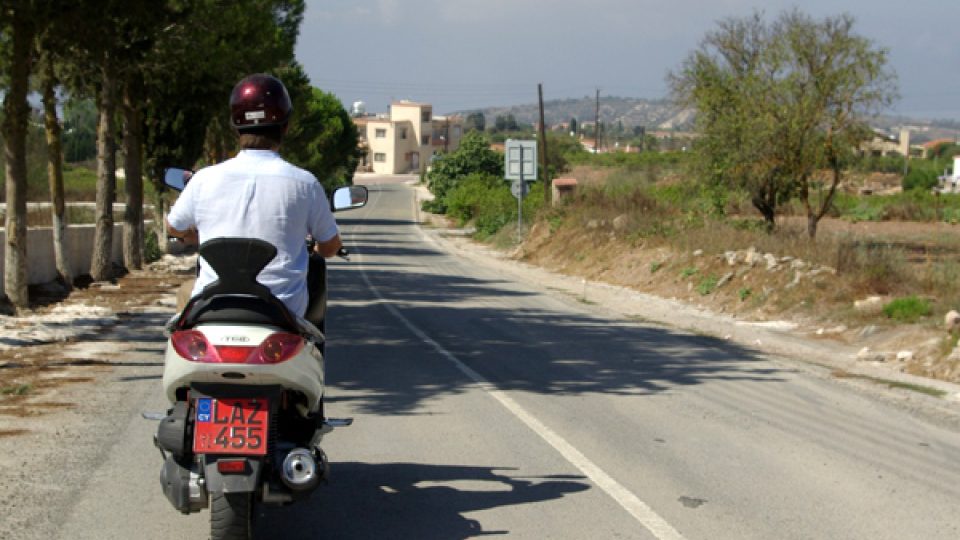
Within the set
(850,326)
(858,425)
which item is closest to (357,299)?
(850,326)

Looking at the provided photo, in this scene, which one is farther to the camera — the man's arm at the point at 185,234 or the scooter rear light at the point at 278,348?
the man's arm at the point at 185,234

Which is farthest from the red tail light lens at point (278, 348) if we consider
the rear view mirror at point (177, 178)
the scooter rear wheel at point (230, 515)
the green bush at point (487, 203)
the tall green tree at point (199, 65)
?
the green bush at point (487, 203)

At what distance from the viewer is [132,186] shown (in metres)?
27.1

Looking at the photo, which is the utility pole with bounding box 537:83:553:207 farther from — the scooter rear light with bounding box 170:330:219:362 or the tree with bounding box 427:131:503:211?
the scooter rear light with bounding box 170:330:219:362

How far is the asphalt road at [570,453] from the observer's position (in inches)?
244

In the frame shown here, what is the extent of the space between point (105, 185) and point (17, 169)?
7.94 m

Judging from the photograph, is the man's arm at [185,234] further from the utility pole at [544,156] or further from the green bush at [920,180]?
the green bush at [920,180]

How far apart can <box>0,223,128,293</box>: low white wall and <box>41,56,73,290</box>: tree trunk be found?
147 mm

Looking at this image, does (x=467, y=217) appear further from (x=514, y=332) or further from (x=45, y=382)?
(x=45, y=382)

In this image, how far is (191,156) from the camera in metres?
34.0

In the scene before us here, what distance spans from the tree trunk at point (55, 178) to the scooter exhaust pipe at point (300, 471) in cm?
1688

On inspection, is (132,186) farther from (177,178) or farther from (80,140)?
(80,140)

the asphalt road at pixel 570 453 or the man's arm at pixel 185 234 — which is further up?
the man's arm at pixel 185 234

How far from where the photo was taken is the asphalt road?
6191 millimetres
